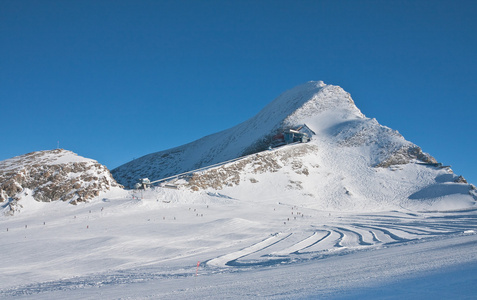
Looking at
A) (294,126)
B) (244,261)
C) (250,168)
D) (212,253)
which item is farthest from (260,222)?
(294,126)

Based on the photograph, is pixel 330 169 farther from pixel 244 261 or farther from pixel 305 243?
pixel 244 261

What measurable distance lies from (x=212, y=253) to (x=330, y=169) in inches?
1733

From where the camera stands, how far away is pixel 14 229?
2984 centimetres

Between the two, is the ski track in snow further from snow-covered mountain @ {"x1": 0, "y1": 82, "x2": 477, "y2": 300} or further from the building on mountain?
the building on mountain

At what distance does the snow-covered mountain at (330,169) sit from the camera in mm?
49156

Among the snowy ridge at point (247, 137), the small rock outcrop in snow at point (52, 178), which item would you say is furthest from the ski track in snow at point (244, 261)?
the snowy ridge at point (247, 137)

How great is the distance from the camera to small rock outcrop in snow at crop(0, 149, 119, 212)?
3834 centimetres

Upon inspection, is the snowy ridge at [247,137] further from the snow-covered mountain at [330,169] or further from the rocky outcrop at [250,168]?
the rocky outcrop at [250,168]

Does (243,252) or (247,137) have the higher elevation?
(247,137)

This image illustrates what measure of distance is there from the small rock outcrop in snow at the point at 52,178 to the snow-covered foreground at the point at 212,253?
1545 mm

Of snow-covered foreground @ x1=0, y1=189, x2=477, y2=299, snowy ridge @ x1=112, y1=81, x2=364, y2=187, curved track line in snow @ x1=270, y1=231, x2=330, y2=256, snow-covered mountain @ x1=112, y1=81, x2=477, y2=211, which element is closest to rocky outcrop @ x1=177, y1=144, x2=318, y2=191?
snow-covered mountain @ x1=112, y1=81, x2=477, y2=211

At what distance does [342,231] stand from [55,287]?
802 inches

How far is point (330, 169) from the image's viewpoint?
59625 mm

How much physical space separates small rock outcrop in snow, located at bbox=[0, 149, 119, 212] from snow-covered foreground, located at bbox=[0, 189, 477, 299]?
1545 mm
